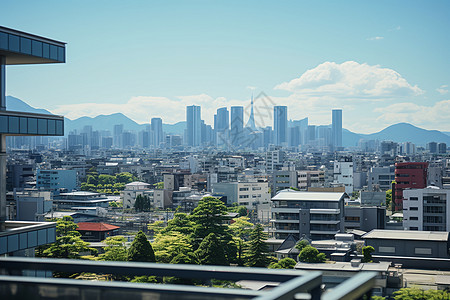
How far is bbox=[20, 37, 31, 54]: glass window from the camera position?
7320 mm

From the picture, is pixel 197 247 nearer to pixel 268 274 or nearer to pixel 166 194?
pixel 268 274

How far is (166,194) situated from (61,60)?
40.0 m

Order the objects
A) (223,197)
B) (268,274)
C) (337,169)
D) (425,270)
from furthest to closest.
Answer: (337,169) → (223,197) → (425,270) → (268,274)

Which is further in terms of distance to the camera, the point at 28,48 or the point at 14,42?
the point at 28,48

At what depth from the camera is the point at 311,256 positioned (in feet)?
65.0

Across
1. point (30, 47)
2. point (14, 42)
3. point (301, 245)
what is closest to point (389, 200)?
point (301, 245)

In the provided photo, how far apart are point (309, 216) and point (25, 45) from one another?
809 inches

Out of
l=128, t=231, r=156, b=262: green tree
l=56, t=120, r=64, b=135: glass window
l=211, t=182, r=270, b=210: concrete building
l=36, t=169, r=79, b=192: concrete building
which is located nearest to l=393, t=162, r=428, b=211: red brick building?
l=211, t=182, r=270, b=210: concrete building

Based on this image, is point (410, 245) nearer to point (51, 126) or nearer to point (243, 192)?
point (51, 126)

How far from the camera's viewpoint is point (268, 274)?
6.27 feet

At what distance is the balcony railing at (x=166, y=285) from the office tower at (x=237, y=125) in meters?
157

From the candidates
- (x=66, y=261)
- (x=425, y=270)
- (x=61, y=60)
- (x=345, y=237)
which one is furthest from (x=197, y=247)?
(x=66, y=261)

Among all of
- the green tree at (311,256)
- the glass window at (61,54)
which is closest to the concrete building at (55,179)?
the green tree at (311,256)

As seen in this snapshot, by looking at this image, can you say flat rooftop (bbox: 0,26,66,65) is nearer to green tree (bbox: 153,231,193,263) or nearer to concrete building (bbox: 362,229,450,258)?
green tree (bbox: 153,231,193,263)
